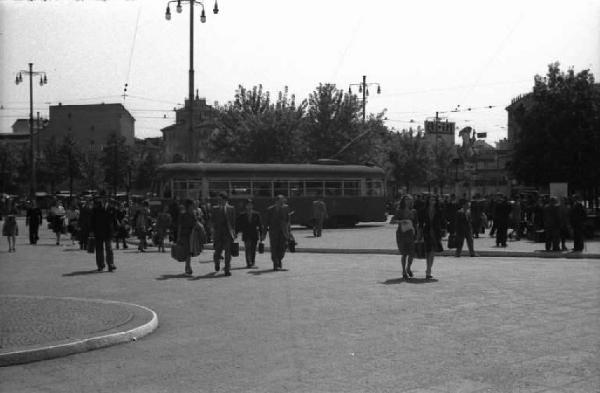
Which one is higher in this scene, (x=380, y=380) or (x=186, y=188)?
(x=186, y=188)

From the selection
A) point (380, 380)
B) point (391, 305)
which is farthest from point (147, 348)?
point (391, 305)

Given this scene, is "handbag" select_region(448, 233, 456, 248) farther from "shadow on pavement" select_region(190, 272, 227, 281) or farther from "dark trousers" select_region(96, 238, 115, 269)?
"dark trousers" select_region(96, 238, 115, 269)

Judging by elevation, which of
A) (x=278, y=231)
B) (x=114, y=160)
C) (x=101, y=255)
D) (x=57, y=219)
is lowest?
(x=101, y=255)

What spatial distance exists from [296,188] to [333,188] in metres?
2.11

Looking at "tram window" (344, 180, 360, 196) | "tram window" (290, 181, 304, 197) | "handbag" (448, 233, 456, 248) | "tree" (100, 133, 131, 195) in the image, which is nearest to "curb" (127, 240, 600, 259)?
"handbag" (448, 233, 456, 248)

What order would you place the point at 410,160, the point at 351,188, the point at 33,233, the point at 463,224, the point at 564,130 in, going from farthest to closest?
the point at 410,160 < the point at 351,188 < the point at 564,130 < the point at 33,233 < the point at 463,224

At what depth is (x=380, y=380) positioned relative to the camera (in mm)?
6172

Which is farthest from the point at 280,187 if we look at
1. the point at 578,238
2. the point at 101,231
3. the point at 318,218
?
the point at 101,231

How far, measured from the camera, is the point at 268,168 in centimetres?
3469

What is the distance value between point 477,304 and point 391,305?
49.4 inches

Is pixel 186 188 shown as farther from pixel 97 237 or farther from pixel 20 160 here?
pixel 20 160

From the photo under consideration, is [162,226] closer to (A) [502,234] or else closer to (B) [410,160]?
(A) [502,234]

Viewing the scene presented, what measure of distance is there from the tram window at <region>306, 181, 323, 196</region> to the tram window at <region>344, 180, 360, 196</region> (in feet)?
4.84

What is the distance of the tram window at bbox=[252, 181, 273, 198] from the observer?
34.1 meters
